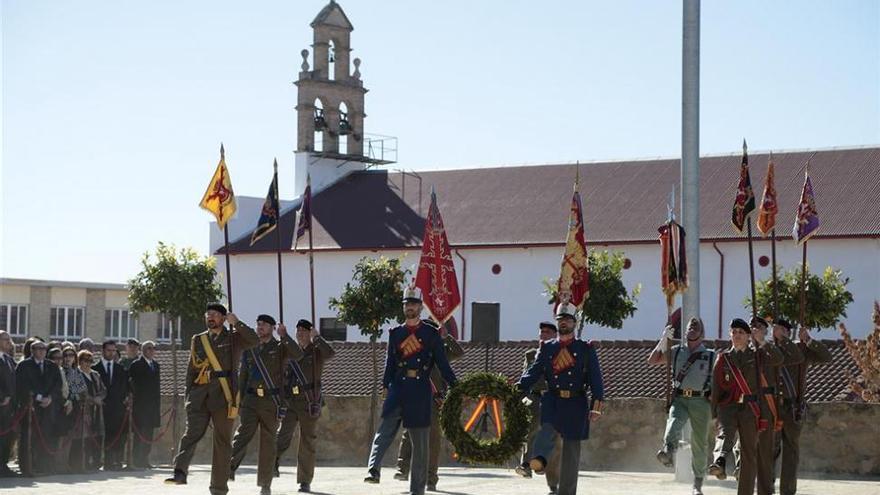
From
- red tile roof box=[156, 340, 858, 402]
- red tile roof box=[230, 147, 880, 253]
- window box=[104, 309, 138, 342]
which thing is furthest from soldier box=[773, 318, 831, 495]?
window box=[104, 309, 138, 342]

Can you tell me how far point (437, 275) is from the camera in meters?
23.0

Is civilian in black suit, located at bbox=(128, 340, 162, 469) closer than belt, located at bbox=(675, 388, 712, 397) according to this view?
No

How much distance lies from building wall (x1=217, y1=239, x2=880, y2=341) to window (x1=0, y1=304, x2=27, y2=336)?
1268cm

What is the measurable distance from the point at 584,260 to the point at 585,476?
10.7ft

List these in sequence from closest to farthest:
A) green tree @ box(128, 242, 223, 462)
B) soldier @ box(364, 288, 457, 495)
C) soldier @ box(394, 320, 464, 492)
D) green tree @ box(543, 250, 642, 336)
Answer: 1. soldier @ box(364, 288, 457, 495)
2. soldier @ box(394, 320, 464, 492)
3. green tree @ box(128, 242, 223, 462)
4. green tree @ box(543, 250, 642, 336)

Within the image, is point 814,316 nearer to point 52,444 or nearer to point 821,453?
point 821,453

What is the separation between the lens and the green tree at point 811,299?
1629 inches

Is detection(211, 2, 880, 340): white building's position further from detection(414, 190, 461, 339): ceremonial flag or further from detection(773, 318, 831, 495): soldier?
detection(773, 318, 831, 495): soldier

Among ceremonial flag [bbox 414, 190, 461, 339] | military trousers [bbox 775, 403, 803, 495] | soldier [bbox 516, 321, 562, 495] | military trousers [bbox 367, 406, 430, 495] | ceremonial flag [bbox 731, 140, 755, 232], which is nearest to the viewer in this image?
military trousers [bbox 367, 406, 430, 495]

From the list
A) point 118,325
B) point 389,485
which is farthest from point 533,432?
point 118,325

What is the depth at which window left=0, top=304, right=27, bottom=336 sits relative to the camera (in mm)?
74000

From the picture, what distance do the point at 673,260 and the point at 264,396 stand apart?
543 cm

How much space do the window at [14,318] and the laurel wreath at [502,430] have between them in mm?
60705

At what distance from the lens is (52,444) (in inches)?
846
